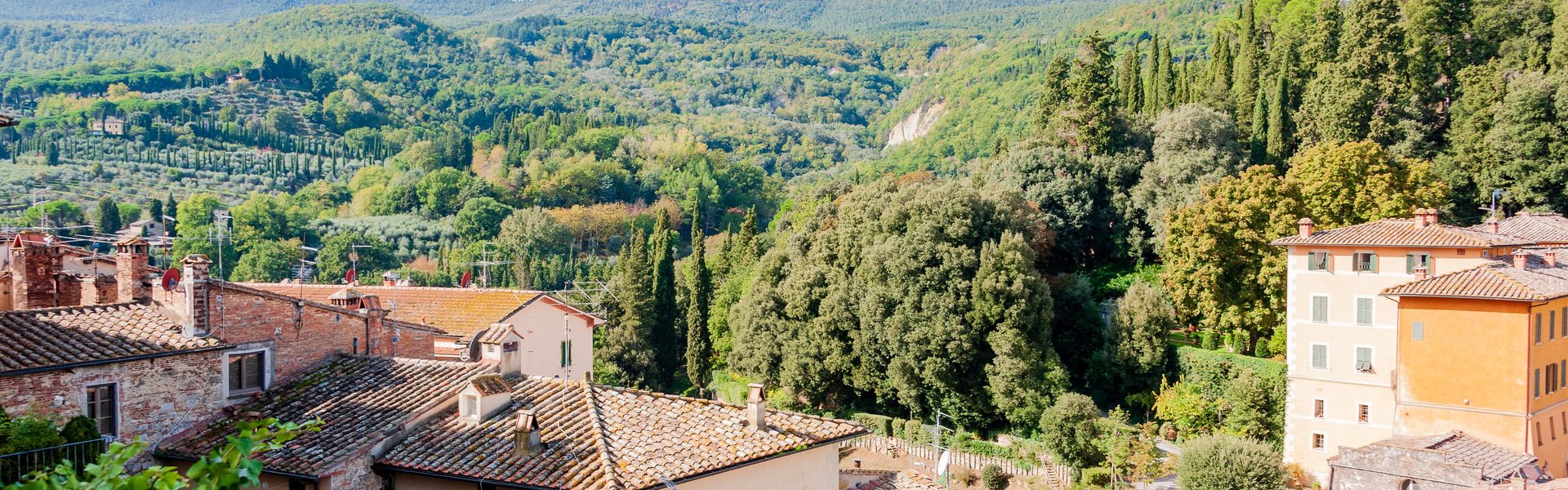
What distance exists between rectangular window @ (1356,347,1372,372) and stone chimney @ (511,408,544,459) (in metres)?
24.3

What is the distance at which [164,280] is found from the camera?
698 inches

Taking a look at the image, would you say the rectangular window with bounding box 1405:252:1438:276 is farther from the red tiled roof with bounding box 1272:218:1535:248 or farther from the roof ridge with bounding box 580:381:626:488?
the roof ridge with bounding box 580:381:626:488

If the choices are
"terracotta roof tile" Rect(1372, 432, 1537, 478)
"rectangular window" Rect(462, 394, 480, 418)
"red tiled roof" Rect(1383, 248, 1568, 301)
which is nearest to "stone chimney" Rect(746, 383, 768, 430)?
"rectangular window" Rect(462, 394, 480, 418)

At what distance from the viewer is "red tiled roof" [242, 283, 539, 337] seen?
31734 mm

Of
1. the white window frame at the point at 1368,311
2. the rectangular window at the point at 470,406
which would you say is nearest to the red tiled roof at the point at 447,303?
the rectangular window at the point at 470,406

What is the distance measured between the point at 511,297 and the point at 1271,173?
24169 mm

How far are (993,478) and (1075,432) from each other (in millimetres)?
2777

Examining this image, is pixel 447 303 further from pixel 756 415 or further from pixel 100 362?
pixel 756 415

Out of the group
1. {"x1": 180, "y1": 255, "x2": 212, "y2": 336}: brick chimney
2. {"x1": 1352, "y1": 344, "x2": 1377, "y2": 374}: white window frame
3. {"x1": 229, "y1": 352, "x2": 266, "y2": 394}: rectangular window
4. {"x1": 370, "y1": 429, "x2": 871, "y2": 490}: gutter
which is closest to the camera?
{"x1": 370, "y1": 429, "x2": 871, "y2": 490}: gutter

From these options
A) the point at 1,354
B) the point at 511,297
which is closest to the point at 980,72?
the point at 511,297

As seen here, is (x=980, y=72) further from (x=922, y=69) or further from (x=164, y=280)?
(x=164, y=280)

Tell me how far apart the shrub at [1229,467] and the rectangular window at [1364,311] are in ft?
17.3

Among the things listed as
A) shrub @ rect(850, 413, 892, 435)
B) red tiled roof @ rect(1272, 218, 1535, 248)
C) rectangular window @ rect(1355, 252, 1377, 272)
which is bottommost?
shrub @ rect(850, 413, 892, 435)

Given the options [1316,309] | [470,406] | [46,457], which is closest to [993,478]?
[1316,309]
